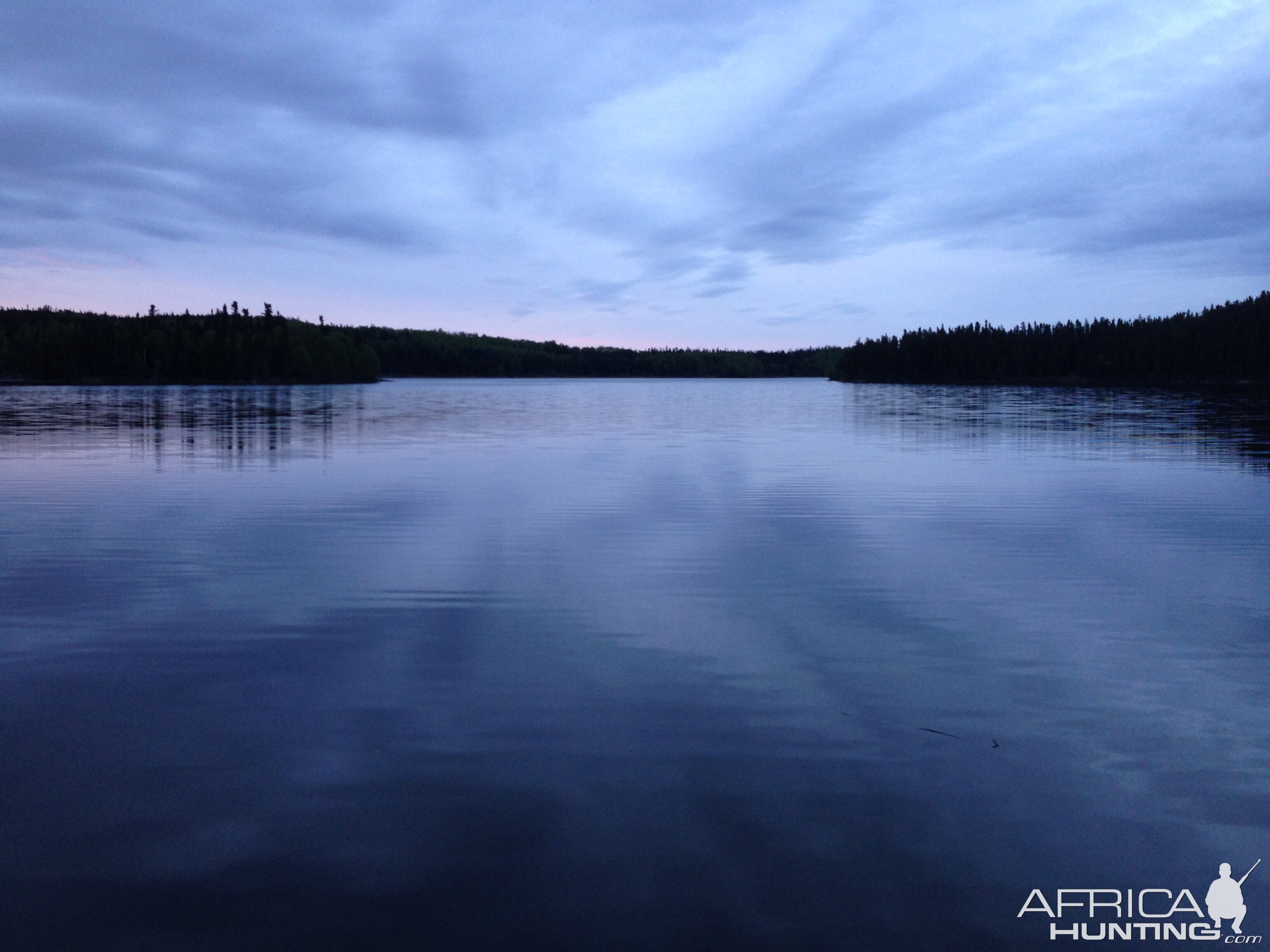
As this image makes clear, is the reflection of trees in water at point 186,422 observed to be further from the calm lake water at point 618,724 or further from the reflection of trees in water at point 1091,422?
the reflection of trees in water at point 1091,422

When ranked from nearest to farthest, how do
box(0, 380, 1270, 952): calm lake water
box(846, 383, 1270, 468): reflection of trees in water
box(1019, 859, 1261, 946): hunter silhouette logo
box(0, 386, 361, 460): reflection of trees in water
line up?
box(1019, 859, 1261, 946): hunter silhouette logo < box(0, 380, 1270, 952): calm lake water < box(0, 386, 361, 460): reflection of trees in water < box(846, 383, 1270, 468): reflection of trees in water

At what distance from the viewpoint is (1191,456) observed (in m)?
39.1

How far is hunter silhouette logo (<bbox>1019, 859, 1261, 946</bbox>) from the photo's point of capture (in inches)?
245

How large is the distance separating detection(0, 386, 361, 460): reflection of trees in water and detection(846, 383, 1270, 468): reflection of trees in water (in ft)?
111

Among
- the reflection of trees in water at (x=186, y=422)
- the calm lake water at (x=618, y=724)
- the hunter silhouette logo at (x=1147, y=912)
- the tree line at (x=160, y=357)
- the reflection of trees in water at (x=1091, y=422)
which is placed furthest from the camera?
the tree line at (x=160, y=357)

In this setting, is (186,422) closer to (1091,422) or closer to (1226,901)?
(1091,422)

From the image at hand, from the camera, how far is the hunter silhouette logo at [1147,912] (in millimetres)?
6215

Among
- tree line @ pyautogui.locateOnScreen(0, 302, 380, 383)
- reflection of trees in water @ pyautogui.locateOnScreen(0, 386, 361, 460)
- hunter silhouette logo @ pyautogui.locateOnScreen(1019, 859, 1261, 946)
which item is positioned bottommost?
hunter silhouette logo @ pyautogui.locateOnScreen(1019, 859, 1261, 946)

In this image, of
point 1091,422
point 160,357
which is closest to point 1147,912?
point 1091,422

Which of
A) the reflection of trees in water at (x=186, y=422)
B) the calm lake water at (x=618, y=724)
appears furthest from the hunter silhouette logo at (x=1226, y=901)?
the reflection of trees in water at (x=186, y=422)

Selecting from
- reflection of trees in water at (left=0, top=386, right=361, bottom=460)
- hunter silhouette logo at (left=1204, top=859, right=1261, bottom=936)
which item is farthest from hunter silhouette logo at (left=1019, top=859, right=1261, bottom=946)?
reflection of trees in water at (left=0, top=386, right=361, bottom=460)

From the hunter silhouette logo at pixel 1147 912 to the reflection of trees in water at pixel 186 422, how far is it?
1460 inches

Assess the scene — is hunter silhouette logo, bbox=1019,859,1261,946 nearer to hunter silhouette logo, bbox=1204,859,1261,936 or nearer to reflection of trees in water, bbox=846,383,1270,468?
hunter silhouette logo, bbox=1204,859,1261,936

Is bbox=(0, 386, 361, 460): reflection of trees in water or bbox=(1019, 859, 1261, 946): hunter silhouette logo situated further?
bbox=(0, 386, 361, 460): reflection of trees in water
